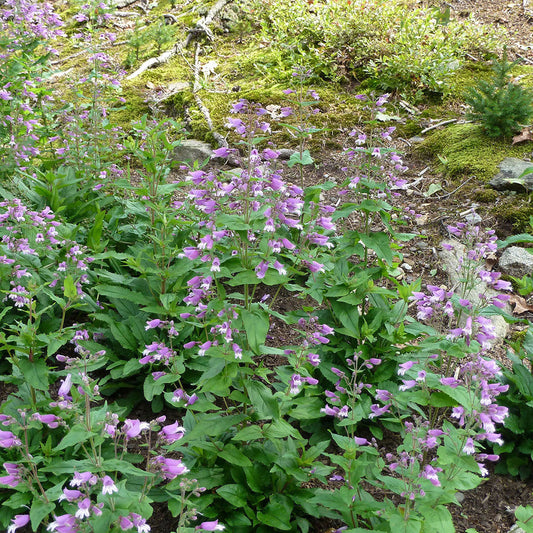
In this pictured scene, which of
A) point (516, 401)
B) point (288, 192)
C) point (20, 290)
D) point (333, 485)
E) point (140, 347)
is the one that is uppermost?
point (288, 192)

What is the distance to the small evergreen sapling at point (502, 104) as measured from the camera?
17.7ft

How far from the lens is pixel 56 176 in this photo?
15.6ft

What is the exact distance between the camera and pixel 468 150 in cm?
570

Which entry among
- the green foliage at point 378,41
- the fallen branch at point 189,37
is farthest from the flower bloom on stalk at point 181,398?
the fallen branch at point 189,37

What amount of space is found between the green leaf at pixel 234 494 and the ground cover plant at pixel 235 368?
10 millimetres

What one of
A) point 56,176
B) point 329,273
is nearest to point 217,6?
point 56,176

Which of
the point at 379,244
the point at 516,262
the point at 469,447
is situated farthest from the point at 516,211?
the point at 469,447

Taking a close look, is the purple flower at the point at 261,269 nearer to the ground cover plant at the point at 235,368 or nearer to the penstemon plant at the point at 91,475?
the ground cover plant at the point at 235,368

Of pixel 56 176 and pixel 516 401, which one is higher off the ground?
pixel 56 176

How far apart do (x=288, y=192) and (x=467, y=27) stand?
6.75 meters

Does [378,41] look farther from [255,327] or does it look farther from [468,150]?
[255,327]

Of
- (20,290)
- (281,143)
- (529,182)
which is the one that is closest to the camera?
(20,290)

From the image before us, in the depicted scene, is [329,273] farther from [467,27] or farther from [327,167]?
[467,27]

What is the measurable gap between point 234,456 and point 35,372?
48.7 inches
